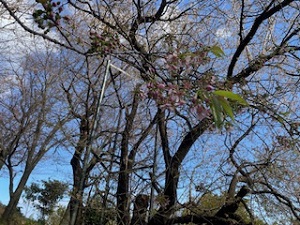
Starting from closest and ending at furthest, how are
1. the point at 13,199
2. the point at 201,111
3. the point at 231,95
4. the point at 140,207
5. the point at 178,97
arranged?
the point at 231,95 < the point at 201,111 < the point at 178,97 < the point at 140,207 < the point at 13,199

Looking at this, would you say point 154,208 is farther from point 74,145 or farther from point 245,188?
point 74,145

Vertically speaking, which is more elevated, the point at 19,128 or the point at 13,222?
the point at 19,128

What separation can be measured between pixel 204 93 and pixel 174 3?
3683mm

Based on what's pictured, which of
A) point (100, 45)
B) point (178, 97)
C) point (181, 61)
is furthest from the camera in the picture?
point (100, 45)

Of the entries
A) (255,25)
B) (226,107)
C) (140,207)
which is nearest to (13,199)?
(140,207)

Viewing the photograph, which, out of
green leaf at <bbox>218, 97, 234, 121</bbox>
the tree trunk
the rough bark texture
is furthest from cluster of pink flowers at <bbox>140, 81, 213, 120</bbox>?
the tree trunk

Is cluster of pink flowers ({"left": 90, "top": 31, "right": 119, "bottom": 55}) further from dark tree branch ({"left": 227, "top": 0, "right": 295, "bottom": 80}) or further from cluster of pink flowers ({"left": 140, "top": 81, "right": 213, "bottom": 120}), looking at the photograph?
dark tree branch ({"left": 227, "top": 0, "right": 295, "bottom": 80})

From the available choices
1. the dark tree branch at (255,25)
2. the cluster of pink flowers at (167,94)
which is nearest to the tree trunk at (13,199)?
the dark tree branch at (255,25)

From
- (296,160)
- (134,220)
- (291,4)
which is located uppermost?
(291,4)

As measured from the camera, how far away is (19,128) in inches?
394

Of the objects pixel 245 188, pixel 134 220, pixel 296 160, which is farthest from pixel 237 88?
pixel 134 220

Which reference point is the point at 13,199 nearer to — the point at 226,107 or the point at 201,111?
the point at 201,111

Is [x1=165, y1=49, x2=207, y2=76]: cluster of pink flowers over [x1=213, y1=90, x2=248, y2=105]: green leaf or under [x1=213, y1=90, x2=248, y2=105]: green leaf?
over

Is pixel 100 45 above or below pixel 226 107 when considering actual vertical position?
above
